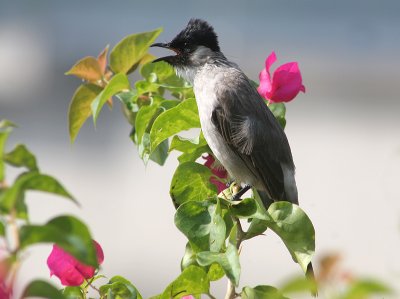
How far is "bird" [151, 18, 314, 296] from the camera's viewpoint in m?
1.82

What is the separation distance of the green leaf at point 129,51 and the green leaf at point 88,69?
39 mm

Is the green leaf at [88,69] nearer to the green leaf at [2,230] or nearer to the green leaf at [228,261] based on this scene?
the green leaf at [228,261]

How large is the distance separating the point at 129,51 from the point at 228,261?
0.58 meters

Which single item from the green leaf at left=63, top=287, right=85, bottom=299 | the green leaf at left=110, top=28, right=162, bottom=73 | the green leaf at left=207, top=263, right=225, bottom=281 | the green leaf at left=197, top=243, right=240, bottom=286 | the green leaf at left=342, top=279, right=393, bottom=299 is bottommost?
the green leaf at left=63, top=287, right=85, bottom=299

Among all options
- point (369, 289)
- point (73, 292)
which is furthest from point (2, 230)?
point (73, 292)

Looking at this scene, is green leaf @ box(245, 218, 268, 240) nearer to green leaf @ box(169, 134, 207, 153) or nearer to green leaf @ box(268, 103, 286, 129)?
green leaf @ box(169, 134, 207, 153)

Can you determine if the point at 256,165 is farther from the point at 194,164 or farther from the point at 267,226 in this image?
the point at 267,226

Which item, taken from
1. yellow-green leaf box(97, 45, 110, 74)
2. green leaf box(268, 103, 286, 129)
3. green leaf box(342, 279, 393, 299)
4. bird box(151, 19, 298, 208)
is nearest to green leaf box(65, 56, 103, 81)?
yellow-green leaf box(97, 45, 110, 74)

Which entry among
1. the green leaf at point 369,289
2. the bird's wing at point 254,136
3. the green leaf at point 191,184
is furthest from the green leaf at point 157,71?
the green leaf at point 369,289

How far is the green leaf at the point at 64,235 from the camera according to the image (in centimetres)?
43

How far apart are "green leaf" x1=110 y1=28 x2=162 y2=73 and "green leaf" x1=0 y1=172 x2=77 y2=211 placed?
792 millimetres

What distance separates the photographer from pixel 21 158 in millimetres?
519

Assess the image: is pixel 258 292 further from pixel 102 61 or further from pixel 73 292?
pixel 102 61

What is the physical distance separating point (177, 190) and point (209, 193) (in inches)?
2.0
